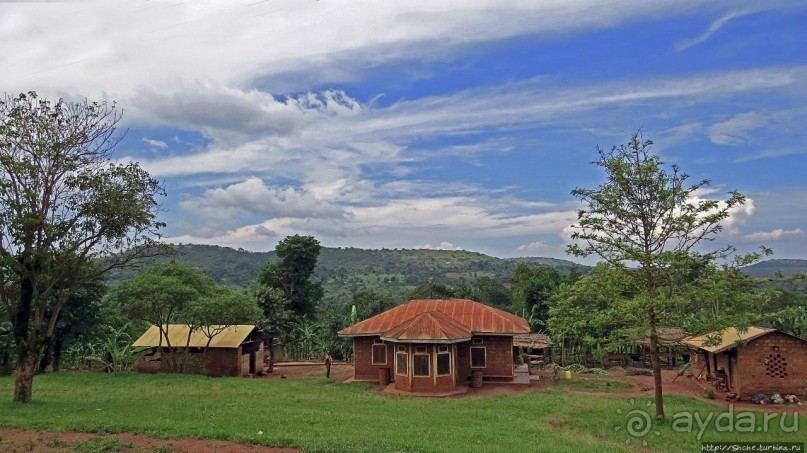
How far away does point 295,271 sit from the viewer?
44125 mm

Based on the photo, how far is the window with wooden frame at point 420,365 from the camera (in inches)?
942

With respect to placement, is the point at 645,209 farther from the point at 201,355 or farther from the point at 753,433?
the point at 201,355

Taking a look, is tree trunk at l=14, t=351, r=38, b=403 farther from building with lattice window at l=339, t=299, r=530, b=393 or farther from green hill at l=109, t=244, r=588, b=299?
green hill at l=109, t=244, r=588, b=299

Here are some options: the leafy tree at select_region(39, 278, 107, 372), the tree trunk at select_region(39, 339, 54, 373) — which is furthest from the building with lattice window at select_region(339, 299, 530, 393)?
the tree trunk at select_region(39, 339, 54, 373)

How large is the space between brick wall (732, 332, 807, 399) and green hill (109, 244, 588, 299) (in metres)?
104

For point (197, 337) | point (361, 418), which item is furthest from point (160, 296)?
point (361, 418)

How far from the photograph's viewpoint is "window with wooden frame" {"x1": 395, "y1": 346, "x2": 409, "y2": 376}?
2433 centimetres

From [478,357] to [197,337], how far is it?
1675cm

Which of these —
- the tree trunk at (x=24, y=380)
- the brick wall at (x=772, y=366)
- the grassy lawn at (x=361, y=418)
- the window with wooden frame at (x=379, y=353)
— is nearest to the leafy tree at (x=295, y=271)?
the window with wooden frame at (x=379, y=353)

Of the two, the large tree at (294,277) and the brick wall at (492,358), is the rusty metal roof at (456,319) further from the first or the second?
the large tree at (294,277)

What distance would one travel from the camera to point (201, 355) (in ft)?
101

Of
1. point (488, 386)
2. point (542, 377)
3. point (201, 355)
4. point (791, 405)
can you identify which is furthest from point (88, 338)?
point (791, 405)

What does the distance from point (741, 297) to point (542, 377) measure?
1616cm

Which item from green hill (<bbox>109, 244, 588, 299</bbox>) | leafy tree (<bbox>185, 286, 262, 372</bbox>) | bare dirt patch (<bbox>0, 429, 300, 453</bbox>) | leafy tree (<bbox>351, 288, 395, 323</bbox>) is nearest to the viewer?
bare dirt patch (<bbox>0, 429, 300, 453</bbox>)
